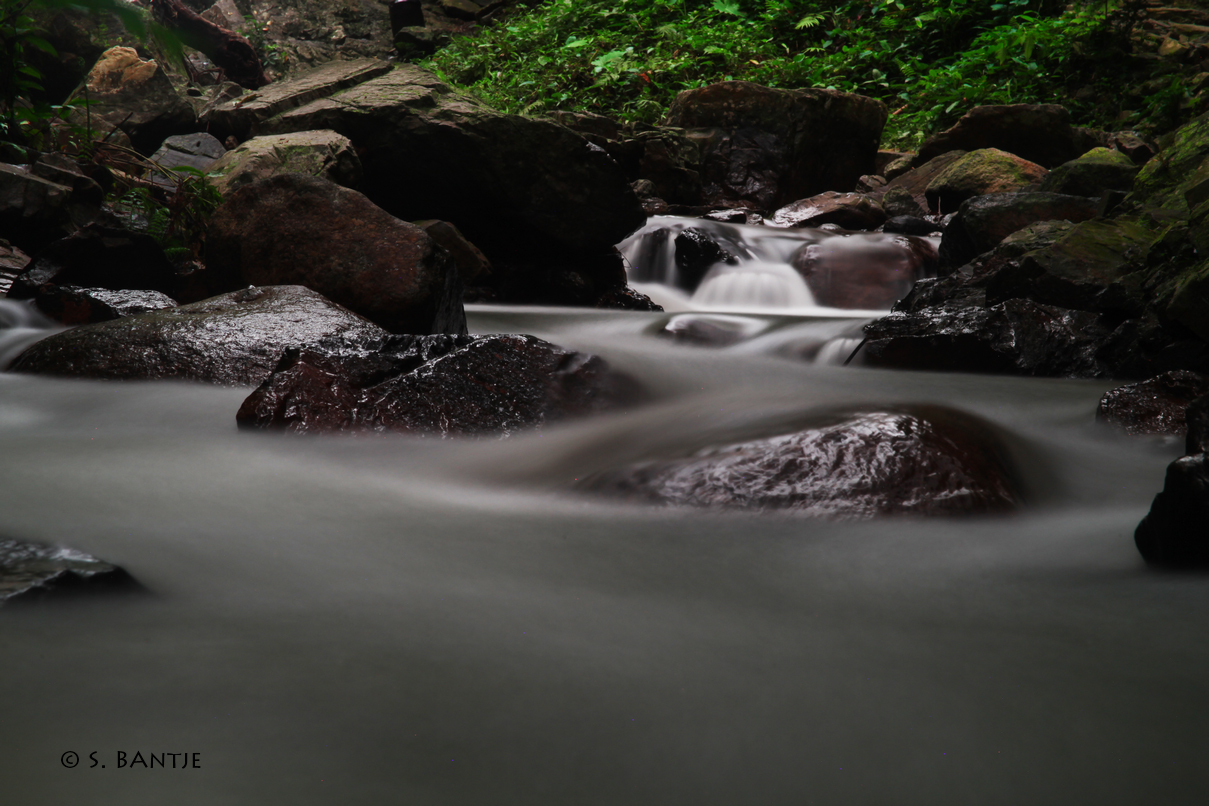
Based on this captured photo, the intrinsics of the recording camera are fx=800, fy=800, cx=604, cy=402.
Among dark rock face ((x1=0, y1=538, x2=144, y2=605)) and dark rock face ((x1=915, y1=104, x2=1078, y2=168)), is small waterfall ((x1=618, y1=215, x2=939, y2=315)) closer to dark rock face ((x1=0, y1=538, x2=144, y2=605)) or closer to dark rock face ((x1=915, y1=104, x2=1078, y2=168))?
dark rock face ((x1=915, y1=104, x2=1078, y2=168))

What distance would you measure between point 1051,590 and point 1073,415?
212cm

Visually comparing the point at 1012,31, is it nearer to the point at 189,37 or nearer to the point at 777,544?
the point at 777,544

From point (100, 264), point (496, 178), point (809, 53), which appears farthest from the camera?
point (809, 53)

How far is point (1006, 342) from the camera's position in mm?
4527

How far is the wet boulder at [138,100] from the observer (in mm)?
11719

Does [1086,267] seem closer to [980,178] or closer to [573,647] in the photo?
[573,647]

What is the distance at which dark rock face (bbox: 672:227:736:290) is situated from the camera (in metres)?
7.97

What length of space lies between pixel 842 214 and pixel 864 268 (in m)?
1.96

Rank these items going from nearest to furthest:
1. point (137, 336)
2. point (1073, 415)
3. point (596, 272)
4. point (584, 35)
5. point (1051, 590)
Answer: point (1051, 590)
point (1073, 415)
point (137, 336)
point (596, 272)
point (584, 35)

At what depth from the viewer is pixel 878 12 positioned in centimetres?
1416

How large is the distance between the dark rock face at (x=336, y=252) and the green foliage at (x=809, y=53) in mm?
8310

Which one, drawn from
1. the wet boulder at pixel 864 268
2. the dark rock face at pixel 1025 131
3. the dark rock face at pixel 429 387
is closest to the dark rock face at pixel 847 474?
the dark rock face at pixel 429 387

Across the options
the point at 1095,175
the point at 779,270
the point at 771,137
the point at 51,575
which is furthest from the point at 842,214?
the point at 51,575

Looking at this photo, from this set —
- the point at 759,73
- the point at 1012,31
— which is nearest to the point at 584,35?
the point at 759,73
